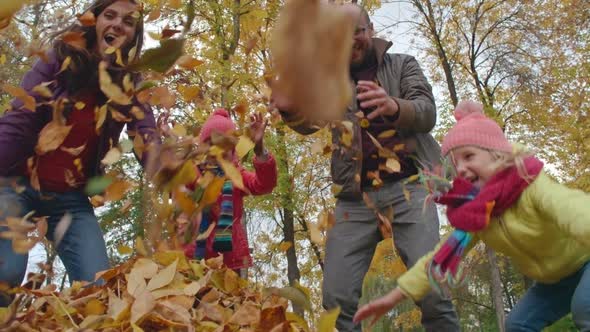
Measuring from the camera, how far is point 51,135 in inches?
87.4

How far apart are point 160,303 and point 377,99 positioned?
59.9 inches

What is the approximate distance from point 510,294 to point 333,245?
25572 mm

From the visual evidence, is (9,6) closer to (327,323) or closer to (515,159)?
(327,323)

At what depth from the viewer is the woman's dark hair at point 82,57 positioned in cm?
Result: 255

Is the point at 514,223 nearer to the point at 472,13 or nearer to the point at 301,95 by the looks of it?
the point at 301,95

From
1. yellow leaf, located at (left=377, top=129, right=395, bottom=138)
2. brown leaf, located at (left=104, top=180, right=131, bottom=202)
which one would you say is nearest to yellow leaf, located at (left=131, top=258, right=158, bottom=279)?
brown leaf, located at (left=104, top=180, right=131, bottom=202)

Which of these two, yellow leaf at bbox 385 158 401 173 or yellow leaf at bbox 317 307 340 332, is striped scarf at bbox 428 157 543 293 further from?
yellow leaf at bbox 317 307 340 332

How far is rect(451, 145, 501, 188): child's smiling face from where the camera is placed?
2.49 metres

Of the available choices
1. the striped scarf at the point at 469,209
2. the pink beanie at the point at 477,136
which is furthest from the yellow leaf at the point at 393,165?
the striped scarf at the point at 469,209

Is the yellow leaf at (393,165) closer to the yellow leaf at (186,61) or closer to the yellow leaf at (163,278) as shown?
the yellow leaf at (186,61)

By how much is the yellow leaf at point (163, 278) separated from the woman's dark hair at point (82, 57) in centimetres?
100

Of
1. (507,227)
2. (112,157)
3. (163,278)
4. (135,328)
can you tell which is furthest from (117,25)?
(507,227)

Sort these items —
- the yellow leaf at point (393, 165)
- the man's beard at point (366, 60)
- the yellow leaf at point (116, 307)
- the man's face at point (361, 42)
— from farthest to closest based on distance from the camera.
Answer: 1. the man's beard at point (366, 60)
2. the man's face at point (361, 42)
3. the yellow leaf at point (393, 165)
4. the yellow leaf at point (116, 307)

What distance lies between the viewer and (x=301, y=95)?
1.35m
